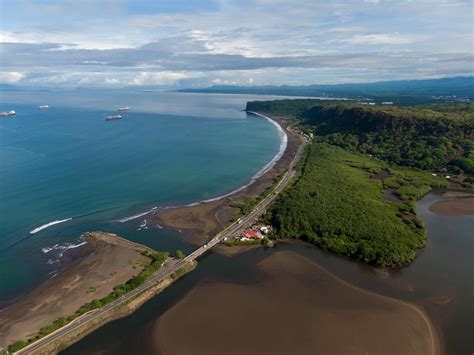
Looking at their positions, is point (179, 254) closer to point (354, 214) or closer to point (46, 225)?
point (46, 225)

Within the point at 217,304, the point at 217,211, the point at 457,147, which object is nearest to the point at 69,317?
the point at 217,304

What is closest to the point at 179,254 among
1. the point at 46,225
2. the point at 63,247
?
the point at 63,247

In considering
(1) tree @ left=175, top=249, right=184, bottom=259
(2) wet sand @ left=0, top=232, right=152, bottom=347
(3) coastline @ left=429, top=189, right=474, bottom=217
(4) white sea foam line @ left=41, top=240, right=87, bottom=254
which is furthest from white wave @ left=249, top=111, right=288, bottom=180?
(4) white sea foam line @ left=41, top=240, right=87, bottom=254

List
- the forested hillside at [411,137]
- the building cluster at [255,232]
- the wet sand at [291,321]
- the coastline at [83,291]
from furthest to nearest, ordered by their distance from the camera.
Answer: the forested hillside at [411,137]
the building cluster at [255,232]
the coastline at [83,291]
the wet sand at [291,321]

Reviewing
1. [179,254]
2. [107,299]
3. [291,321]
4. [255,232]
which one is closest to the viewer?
[291,321]

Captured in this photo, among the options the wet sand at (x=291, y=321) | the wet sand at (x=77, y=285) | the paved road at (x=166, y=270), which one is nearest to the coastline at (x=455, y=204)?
the paved road at (x=166, y=270)

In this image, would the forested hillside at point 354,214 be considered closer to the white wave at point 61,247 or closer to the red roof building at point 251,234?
the red roof building at point 251,234

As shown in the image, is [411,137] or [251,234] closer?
[251,234]
